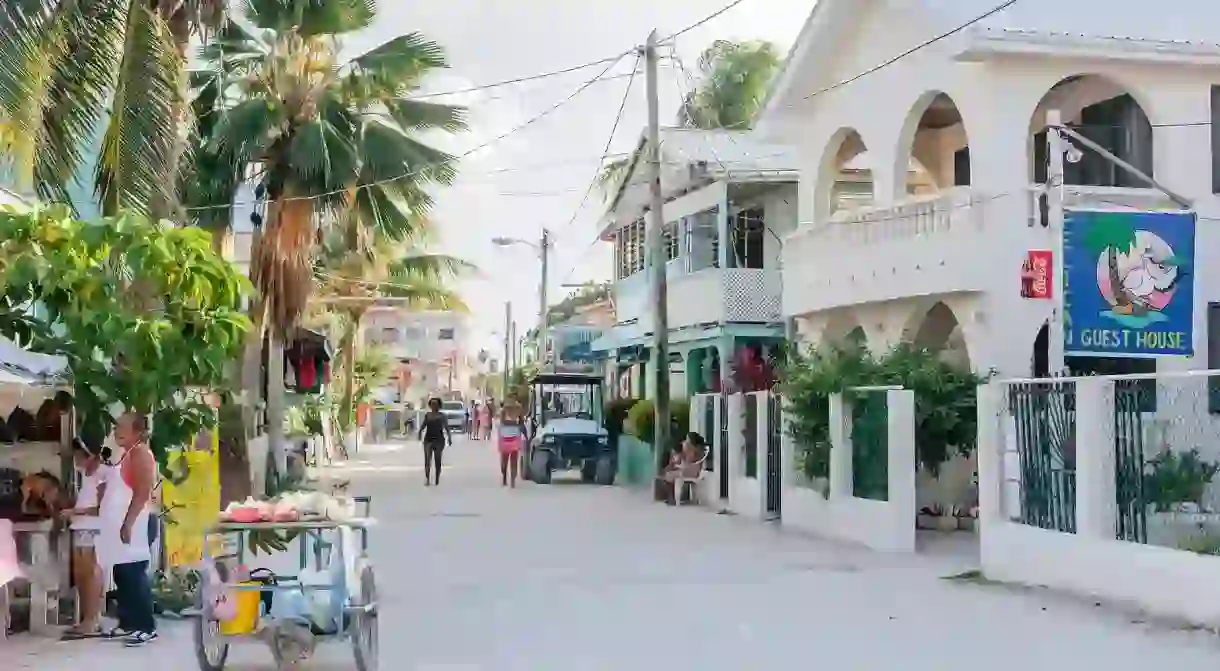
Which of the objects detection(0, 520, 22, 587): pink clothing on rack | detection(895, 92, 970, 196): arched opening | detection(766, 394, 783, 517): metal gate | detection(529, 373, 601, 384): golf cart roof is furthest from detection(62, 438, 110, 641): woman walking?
detection(529, 373, 601, 384): golf cart roof

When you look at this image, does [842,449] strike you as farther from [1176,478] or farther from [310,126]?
[310,126]

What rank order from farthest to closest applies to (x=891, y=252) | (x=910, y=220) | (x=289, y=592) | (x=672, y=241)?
(x=672, y=241) → (x=891, y=252) → (x=910, y=220) → (x=289, y=592)

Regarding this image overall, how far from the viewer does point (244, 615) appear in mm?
9094

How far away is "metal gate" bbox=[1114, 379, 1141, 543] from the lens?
12672 millimetres

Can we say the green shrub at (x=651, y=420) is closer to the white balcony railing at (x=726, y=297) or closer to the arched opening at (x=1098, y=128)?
the white balcony railing at (x=726, y=297)

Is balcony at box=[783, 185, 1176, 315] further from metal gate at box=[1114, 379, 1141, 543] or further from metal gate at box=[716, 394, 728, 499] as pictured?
metal gate at box=[1114, 379, 1141, 543]

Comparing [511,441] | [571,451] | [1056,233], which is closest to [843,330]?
[1056,233]

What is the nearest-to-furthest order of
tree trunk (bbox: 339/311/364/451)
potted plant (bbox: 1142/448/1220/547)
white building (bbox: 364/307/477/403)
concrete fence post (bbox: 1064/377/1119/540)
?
potted plant (bbox: 1142/448/1220/547) < concrete fence post (bbox: 1064/377/1119/540) < tree trunk (bbox: 339/311/364/451) < white building (bbox: 364/307/477/403)

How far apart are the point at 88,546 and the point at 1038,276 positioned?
11870mm


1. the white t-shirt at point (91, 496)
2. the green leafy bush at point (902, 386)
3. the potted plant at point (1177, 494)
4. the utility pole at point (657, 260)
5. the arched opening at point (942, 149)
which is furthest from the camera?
the utility pole at point (657, 260)

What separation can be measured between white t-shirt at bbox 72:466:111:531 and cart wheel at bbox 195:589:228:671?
5.76ft

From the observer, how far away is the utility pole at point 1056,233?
17203 millimetres

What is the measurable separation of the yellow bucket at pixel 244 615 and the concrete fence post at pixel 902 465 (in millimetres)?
9773

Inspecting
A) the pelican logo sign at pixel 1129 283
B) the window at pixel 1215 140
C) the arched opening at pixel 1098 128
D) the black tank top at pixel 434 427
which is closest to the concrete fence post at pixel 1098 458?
the pelican logo sign at pixel 1129 283
